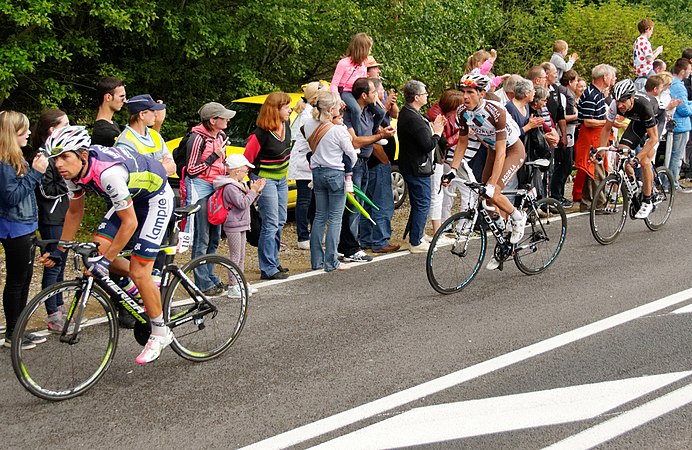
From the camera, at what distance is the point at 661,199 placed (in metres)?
11.3

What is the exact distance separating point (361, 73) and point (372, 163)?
1.14 metres

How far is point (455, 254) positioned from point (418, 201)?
1.92 metres

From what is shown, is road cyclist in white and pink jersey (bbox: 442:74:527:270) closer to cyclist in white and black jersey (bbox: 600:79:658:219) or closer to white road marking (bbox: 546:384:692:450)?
cyclist in white and black jersey (bbox: 600:79:658:219)

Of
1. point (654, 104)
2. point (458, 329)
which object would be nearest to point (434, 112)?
point (654, 104)

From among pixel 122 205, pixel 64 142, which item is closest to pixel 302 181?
pixel 122 205

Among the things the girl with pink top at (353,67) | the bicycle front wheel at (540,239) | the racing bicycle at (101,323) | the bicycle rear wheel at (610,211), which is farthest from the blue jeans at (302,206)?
the racing bicycle at (101,323)

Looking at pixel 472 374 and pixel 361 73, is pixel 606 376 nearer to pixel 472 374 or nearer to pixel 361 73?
pixel 472 374

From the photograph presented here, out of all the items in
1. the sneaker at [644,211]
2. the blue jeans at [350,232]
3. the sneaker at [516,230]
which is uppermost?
the sneaker at [516,230]

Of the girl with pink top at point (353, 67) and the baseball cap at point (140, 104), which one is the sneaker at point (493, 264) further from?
the baseball cap at point (140, 104)

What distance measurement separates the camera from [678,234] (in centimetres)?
1123

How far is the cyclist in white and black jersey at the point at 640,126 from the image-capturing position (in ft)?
35.2

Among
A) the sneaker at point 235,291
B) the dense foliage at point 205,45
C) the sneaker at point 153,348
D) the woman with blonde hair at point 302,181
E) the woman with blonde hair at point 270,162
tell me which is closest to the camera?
the sneaker at point 153,348

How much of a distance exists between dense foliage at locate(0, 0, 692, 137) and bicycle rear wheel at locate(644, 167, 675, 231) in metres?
4.44

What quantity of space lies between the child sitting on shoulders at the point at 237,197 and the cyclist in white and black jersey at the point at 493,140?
6.24 ft
